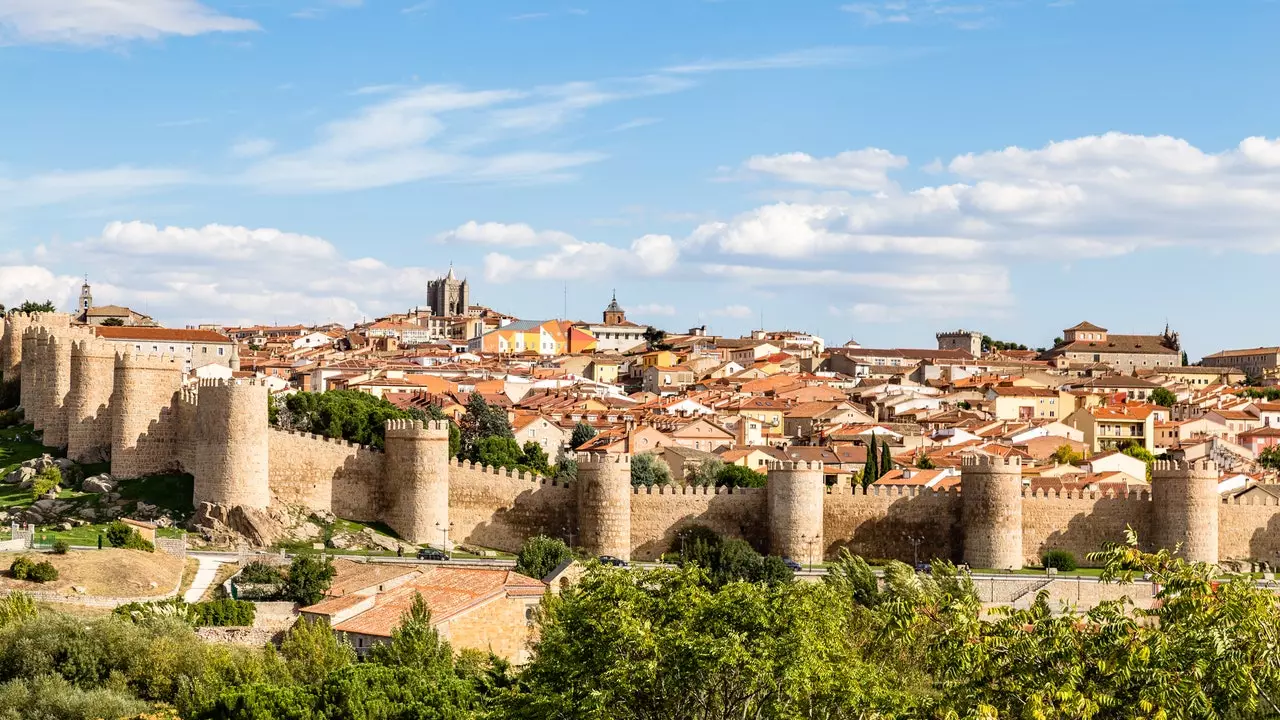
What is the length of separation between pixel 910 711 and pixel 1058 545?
29550 millimetres

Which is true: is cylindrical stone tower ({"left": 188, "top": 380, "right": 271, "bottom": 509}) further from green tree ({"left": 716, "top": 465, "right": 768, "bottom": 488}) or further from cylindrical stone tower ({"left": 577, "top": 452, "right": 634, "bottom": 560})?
green tree ({"left": 716, "top": 465, "right": 768, "bottom": 488})

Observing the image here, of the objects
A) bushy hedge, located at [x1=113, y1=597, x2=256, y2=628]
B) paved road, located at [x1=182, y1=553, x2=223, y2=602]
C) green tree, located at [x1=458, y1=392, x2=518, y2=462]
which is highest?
green tree, located at [x1=458, y1=392, x2=518, y2=462]

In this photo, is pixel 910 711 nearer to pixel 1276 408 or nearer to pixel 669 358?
pixel 1276 408

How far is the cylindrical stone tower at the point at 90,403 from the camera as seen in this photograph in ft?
155

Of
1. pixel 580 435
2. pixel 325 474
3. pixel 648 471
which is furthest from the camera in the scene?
pixel 580 435

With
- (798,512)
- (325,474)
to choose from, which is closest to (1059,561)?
(798,512)

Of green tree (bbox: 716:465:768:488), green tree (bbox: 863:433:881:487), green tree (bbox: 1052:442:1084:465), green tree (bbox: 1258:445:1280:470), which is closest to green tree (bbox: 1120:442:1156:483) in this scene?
green tree (bbox: 1052:442:1084:465)

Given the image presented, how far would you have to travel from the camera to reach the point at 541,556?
→ 4316 centimetres

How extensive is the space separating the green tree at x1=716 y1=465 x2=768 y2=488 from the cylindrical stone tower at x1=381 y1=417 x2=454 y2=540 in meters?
12.5

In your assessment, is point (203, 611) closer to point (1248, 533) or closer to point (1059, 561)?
point (1059, 561)

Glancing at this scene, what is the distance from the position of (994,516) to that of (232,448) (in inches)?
778

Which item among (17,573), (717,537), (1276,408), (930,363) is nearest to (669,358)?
(930,363)

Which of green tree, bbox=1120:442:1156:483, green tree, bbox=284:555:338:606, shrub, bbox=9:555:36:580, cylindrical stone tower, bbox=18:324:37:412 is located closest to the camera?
shrub, bbox=9:555:36:580

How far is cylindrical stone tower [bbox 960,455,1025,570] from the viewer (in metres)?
47.8
